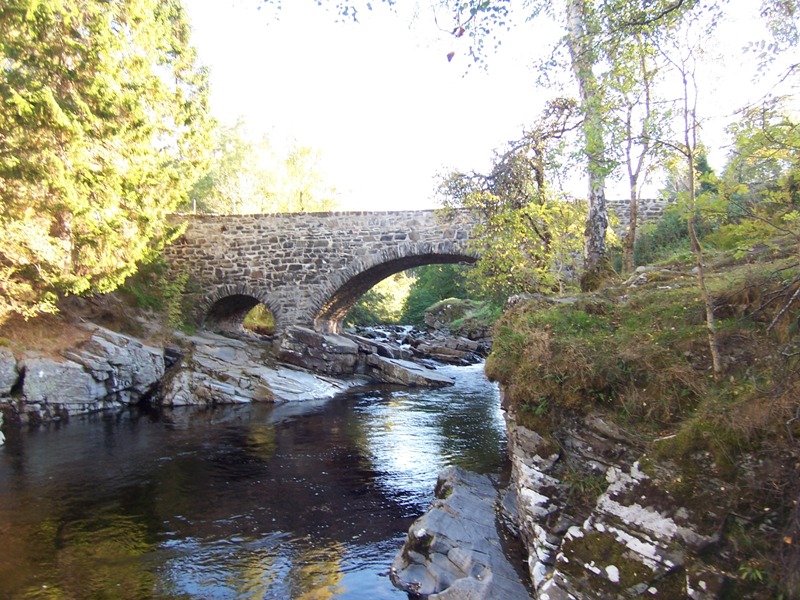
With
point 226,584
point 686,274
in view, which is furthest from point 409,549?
point 686,274

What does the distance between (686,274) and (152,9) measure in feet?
43.2

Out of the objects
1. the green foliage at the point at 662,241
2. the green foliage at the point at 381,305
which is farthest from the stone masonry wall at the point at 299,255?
the green foliage at the point at 381,305

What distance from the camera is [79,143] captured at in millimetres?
10398

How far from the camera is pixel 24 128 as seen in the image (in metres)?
9.82

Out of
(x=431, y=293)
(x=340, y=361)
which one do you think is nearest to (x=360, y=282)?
(x=340, y=361)

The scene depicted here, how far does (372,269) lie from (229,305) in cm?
538

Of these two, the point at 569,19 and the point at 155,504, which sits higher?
the point at 569,19

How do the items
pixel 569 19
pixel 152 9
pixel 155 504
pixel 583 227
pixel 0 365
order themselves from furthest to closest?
pixel 152 9
pixel 0 365
pixel 583 227
pixel 569 19
pixel 155 504

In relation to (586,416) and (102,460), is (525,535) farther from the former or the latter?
(102,460)

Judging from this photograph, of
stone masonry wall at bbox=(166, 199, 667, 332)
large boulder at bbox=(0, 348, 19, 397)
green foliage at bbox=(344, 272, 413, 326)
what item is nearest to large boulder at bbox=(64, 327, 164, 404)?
large boulder at bbox=(0, 348, 19, 397)

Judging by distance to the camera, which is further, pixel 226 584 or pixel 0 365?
pixel 0 365

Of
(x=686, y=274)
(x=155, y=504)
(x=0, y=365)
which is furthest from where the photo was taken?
(x=0, y=365)

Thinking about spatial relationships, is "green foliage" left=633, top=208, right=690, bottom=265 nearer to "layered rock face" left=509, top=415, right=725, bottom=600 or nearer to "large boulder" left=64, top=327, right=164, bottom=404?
"layered rock face" left=509, top=415, right=725, bottom=600

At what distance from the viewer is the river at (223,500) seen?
4531 millimetres
